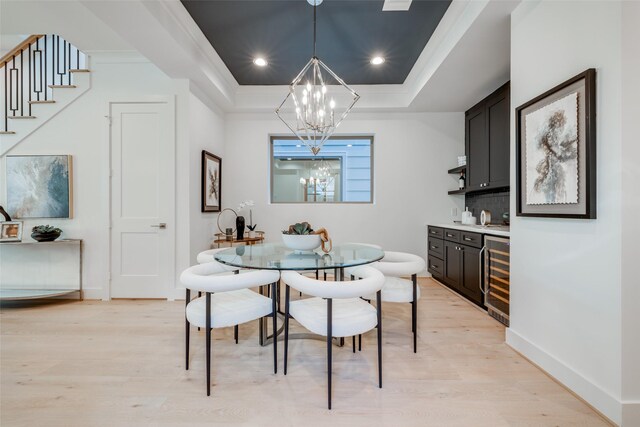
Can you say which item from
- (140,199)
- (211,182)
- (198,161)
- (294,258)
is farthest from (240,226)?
(294,258)

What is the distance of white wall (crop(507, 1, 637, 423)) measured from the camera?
5.01 ft

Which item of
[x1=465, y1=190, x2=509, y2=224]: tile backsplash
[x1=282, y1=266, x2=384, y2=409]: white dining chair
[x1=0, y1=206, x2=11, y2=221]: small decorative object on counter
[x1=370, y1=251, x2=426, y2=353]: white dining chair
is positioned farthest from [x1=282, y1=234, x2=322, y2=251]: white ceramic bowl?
[x1=0, y1=206, x2=11, y2=221]: small decorative object on counter

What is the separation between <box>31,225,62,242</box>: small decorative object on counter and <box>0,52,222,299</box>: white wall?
0.54ft

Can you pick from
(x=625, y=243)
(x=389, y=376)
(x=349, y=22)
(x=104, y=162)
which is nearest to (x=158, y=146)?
(x=104, y=162)

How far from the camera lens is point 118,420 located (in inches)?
62.4

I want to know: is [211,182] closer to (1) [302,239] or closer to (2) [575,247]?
(1) [302,239]

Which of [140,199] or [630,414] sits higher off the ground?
[140,199]

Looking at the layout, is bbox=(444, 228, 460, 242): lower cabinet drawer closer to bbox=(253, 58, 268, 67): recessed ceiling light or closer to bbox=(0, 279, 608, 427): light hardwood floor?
bbox=(0, 279, 608, 427): light hardwood floor

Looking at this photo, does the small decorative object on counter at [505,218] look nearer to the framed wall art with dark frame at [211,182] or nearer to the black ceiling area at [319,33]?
the black ceiling area at [319,33]

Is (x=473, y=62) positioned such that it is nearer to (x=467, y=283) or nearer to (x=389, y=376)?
(x=467, y=283)

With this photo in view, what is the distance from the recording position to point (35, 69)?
13.0ft

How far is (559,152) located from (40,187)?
5418 mm

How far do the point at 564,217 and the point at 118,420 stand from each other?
2915 mm

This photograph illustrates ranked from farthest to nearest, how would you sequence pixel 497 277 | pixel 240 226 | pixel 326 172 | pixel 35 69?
pixel 326 172 < pixel 240 226 < pixel 35 69 < pixel 497 277
